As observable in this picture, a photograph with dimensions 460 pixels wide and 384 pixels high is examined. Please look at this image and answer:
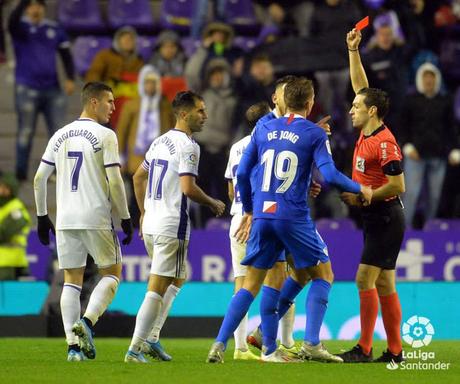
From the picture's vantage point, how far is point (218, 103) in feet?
52.4

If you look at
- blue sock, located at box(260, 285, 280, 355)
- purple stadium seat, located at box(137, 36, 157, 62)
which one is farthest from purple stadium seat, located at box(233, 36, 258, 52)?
blue sock, located at box(260, 285, 280, 355)

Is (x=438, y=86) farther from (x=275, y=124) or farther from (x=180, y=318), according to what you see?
(x=275, y=124)

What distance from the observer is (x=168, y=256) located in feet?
28.6

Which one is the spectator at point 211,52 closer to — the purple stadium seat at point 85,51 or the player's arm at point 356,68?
the purple stadium seat at point 85,51

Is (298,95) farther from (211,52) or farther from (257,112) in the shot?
(211,52)

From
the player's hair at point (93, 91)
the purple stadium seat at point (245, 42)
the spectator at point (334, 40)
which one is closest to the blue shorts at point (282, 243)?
the player's hair at point (93, 91)

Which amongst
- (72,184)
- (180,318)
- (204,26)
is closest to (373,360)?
(72,184)

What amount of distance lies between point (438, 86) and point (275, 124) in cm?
764

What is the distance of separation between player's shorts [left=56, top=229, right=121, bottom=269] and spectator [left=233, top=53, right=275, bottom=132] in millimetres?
7085

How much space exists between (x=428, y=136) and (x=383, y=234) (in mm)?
6849

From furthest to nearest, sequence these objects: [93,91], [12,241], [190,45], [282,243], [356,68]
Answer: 1. [190,45]
2. [12,241]
3. [356,68]
4. [93,91]
5. [282,243]

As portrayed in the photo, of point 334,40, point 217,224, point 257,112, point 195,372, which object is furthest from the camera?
point 334,40

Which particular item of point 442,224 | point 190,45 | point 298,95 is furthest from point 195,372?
point 190,45

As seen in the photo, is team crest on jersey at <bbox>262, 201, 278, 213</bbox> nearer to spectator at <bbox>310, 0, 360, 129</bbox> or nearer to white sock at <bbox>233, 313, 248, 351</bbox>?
white sock at <bbox>233, 313, 248, 351</bbox>
